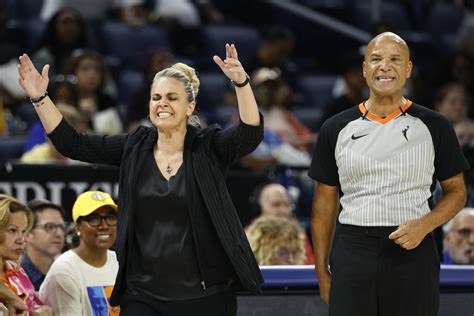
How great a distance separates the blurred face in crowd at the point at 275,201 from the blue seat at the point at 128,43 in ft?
9.70

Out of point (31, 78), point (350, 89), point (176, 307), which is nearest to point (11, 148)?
point (350, 89)

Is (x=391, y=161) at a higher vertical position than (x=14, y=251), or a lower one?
higher

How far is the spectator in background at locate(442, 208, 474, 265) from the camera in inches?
299

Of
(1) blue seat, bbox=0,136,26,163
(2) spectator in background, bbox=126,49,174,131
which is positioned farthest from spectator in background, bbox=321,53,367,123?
(1) blue seat, bbox=0,136,26,163

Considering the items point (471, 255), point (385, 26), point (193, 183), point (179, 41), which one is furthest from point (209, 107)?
point (193, 183)

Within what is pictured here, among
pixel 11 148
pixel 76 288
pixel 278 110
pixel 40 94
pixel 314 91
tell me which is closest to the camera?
pixel 40 94

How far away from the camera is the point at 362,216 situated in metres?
5.04

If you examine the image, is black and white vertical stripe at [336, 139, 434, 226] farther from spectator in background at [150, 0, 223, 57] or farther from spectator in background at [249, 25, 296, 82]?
spectator in background at [150, 0, 223, 57]

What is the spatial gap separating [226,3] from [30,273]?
20.9 feet

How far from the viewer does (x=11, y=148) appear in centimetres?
923

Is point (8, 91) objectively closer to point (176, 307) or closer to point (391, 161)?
point (176, 307)

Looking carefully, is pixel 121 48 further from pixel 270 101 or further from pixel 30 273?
pixel 30 273

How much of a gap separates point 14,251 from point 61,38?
506 cm

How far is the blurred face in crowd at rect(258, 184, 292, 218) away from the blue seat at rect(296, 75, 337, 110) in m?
3.06
